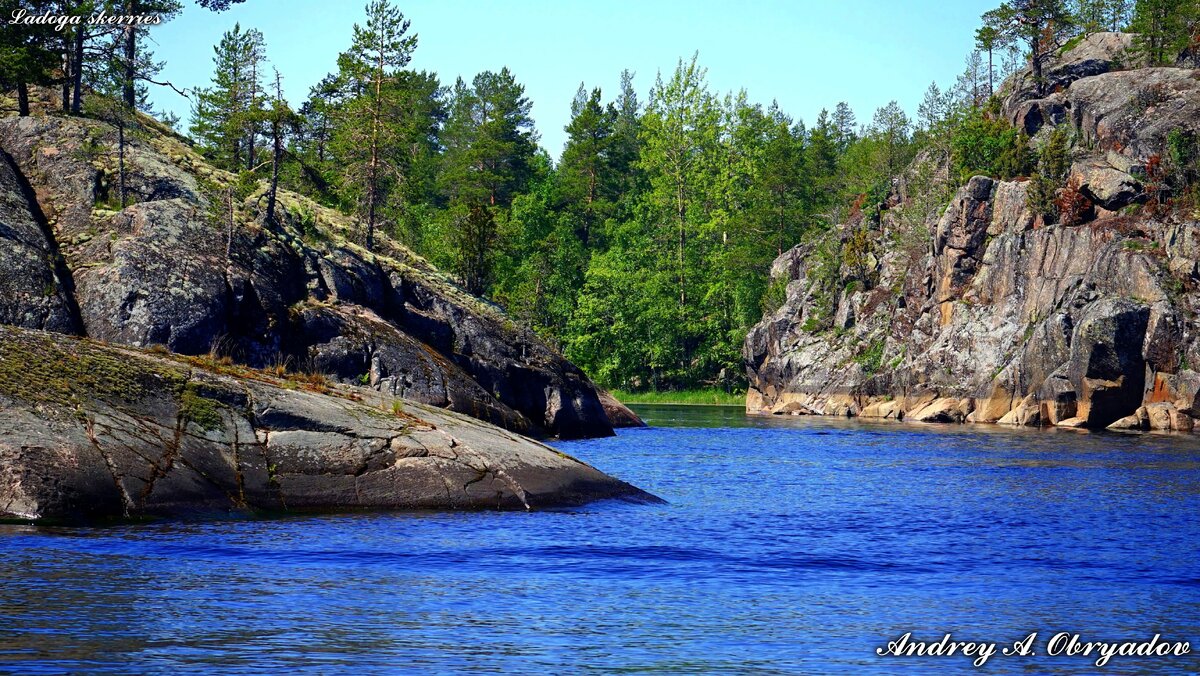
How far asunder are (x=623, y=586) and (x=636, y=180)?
109m

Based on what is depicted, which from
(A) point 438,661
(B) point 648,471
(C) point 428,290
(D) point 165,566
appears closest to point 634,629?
(A) point 438,661

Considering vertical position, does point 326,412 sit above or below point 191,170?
below

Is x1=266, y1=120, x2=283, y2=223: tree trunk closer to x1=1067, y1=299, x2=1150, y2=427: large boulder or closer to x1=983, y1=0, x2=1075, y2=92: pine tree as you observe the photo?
x1=1067, y1=299, x2=1150, y2=427: large boulder

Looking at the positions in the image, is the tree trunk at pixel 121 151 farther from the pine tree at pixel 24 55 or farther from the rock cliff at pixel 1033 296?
the rock cliff at pixel 1033 296

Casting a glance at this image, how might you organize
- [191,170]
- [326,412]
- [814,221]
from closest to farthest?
[326,412] → [191,170] → [814,221]

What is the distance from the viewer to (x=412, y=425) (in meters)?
20.9

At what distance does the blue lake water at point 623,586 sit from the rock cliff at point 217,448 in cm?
78

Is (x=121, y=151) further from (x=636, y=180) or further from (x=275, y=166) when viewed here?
(x=636, y=180)

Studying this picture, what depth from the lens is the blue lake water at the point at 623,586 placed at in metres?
10.1

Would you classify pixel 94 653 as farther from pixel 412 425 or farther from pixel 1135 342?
pixel 1135 342

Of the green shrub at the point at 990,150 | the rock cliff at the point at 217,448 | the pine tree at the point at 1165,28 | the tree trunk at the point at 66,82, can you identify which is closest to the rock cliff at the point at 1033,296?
the green shrub at the point at 990,150

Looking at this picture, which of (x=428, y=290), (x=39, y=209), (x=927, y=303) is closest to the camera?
(x=39, y=209)

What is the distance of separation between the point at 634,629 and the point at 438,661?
2.36 meters

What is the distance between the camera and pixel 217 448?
62.1 ft
